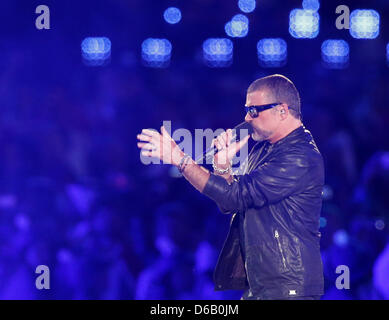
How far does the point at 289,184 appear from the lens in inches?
114

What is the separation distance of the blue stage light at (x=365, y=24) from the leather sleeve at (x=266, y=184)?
2.92 metres

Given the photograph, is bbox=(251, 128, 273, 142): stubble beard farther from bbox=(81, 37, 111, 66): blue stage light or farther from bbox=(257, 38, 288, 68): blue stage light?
bbox=(81, 37, 111, 66): blue stage light

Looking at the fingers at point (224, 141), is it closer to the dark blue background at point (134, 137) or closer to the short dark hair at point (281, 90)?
the short dark hair at point (281, 90)

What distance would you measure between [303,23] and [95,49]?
175cm

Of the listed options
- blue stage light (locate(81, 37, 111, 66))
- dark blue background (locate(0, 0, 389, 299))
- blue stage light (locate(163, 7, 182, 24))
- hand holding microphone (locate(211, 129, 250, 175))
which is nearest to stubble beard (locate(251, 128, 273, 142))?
hand holding microphone (locate(211, 129, 250, 175))

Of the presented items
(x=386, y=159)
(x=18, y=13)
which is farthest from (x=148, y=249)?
(x=18, y=13)

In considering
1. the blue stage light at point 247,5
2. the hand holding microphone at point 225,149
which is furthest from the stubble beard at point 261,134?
the blue stage light at point 247,5

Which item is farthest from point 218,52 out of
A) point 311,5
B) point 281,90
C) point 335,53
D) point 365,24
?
point 281,90

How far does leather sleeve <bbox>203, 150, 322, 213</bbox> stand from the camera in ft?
9.32

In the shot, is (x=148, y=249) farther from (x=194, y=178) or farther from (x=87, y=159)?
(x=194, y=178)

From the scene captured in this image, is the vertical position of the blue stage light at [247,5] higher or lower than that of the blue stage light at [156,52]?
higher

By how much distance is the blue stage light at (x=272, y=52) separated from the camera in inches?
225

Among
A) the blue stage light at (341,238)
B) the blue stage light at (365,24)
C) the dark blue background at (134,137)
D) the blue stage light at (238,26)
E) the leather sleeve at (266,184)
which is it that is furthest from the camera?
the blue stage light at (238,26)
